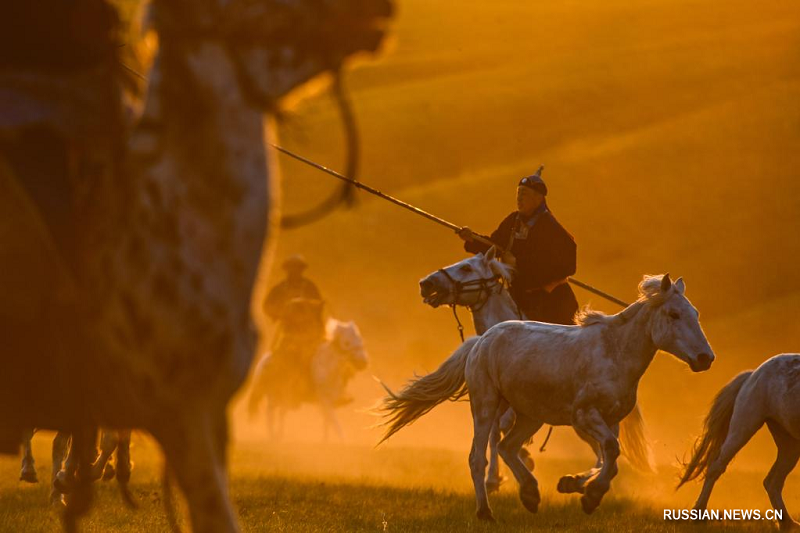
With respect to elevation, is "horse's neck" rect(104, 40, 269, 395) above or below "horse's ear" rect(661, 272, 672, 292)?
below

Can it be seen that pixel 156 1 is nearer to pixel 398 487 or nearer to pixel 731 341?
pixel 398 487

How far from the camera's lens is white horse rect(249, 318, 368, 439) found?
25328 mm

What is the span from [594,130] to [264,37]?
6762 cm

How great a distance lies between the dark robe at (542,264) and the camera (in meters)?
Result: 13.8

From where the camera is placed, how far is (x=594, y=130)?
71000 millimetres

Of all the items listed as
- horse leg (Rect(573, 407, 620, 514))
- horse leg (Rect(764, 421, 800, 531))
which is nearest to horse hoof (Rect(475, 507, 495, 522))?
horse leg (Rect(573, 407, 620, 514))

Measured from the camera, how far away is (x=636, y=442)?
42.7 feet

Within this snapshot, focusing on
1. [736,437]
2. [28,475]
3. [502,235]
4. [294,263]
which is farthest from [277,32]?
[294,263]

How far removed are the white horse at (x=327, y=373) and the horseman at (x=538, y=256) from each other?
37.0 ft

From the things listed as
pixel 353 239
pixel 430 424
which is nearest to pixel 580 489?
pixel 430 424

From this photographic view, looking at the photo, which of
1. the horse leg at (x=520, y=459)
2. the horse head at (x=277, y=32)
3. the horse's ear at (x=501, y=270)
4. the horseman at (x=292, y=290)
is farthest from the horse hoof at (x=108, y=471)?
the horseman at (x=292, y=290)

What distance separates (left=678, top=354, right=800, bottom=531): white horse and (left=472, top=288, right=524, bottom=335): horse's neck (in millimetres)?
2375

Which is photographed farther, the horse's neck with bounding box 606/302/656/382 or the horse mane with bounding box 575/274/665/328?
the horse mane with bounding box 575/274/665/328

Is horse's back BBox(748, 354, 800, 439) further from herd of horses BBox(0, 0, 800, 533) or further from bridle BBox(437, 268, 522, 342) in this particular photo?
herd of horses BBox(0, 0, 800, 533)
